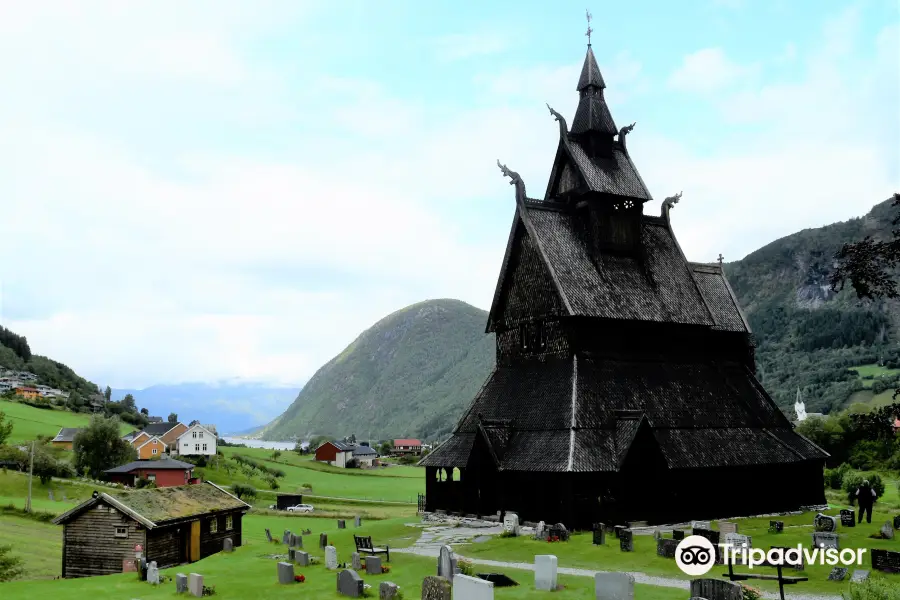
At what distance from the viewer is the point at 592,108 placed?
49156 mm

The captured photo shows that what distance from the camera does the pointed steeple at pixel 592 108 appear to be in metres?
48.7

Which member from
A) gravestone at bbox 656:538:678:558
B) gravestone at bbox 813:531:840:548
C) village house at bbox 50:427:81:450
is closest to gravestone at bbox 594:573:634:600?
gravestone at bbox 656:538:678:558

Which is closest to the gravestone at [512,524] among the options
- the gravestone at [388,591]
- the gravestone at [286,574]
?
the gravestone at [286,574]

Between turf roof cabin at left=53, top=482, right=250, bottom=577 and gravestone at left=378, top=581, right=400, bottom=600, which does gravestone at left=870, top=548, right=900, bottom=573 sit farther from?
turf roof cabin at left=53, top=482, right=250, bottom=577

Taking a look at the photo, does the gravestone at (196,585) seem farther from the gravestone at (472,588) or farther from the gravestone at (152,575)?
the gravestone at (472,588)

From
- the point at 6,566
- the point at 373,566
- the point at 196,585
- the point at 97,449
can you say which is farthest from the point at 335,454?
the point at 196,585

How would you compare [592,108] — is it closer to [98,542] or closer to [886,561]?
[886,561]

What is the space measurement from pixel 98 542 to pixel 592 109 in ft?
122

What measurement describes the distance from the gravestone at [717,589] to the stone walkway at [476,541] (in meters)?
4.01

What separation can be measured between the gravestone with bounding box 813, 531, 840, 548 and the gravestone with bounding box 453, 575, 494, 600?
13826 millimetres

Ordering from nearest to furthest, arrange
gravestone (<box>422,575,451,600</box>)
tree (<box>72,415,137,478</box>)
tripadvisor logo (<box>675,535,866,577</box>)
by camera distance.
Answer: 1. gravestone (<box>422,575,451,600</box>)
2. tripadvisor logo (<box>675,535,866,577</box>)
3. tree (<box>72,415,137,478</box>)

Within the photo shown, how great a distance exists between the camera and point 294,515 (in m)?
68.8

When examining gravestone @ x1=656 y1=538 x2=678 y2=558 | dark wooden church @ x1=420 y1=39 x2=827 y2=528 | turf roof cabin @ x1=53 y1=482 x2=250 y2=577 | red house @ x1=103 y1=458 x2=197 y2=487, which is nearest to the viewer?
gravestone @ x1=656 y1=538 x2=678 y2=558

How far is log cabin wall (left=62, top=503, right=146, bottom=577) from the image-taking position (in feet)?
Answer: 125
